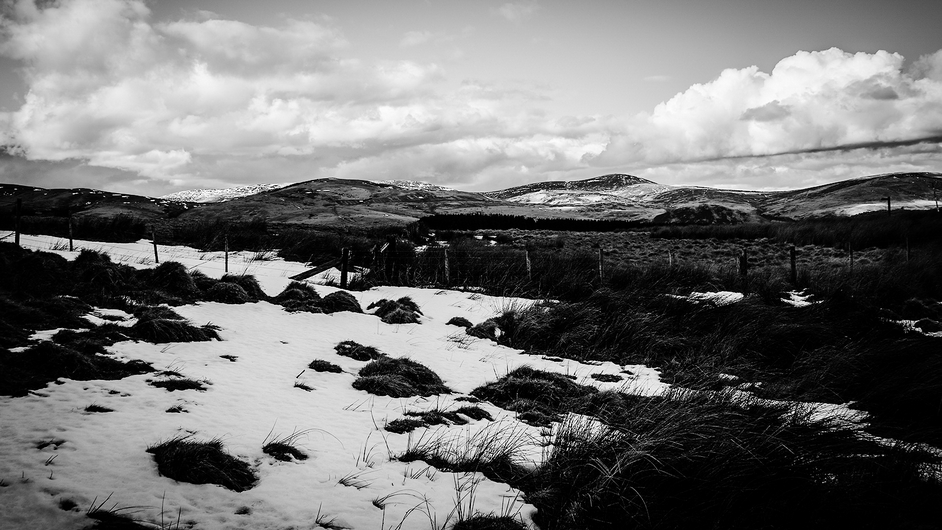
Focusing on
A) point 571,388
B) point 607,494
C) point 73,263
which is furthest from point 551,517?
point 73,263

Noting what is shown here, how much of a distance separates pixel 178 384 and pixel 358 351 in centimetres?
297

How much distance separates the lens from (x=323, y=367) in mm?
7148

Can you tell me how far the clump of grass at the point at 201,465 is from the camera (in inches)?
139

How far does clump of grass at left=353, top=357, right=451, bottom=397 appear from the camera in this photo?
6.36 meters

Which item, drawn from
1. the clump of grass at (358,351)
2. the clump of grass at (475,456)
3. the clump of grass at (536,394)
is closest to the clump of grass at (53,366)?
the clump of grass at (358,351)

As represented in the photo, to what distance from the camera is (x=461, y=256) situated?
17.4 metres

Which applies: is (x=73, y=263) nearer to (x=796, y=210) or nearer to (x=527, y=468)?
(x=527, y=468)

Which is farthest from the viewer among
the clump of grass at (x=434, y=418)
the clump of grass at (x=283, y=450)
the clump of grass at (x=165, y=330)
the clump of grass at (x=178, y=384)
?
the clump of grass at (x=165, y=330)

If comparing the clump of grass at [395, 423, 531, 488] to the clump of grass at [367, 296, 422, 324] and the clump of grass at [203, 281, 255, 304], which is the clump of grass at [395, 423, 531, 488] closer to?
the clump of grass at [367, 296, 422, 324]

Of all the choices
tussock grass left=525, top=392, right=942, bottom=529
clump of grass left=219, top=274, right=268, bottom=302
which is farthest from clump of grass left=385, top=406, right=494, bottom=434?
clump of grass left=219, top=274, right=268, bottom=302

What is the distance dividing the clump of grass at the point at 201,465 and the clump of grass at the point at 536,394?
311cm

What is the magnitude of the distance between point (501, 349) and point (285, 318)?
4.72 meters

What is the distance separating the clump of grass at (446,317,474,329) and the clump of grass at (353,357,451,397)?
3.37 meters

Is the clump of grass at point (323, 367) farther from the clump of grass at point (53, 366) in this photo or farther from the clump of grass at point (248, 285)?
the clump of grass at point (248, 285)
